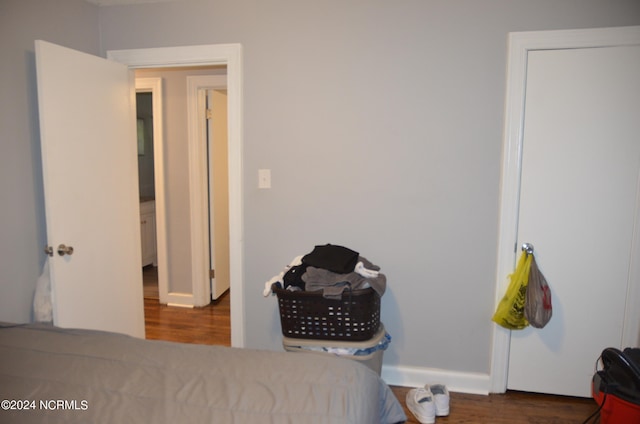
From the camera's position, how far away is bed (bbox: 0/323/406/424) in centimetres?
120

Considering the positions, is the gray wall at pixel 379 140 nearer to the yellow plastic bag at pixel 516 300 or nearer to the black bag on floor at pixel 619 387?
the yellow plastic bag at pixel 516 300

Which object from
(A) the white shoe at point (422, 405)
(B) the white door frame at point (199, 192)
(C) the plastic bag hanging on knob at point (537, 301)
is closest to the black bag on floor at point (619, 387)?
Answer: (C) the plastic bag hanging on knob at point (537, 301)

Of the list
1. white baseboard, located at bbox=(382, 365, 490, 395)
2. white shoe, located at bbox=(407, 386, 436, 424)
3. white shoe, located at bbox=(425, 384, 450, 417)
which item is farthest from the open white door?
white shoe, located at bbox=(425, 384, 450, 417)

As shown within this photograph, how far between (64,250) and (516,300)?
8.19 feet

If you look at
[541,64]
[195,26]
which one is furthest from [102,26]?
[541,64]

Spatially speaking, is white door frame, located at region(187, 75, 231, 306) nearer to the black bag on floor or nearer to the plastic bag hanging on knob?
the plastic bag hanging on knob

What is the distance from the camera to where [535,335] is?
2473 millimetres

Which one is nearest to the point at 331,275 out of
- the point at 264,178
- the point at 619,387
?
the point at 264,178

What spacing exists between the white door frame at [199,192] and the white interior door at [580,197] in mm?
2628

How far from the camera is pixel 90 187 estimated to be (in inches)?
98.0

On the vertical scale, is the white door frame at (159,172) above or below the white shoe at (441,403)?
above

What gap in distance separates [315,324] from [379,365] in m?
0.45

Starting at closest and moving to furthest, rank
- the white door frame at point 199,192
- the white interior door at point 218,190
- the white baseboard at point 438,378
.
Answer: the white baseboard at point 438,378 → the white door frame at point 199,192 → the white interior door at point 218,190

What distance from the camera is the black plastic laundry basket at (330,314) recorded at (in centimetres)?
215
